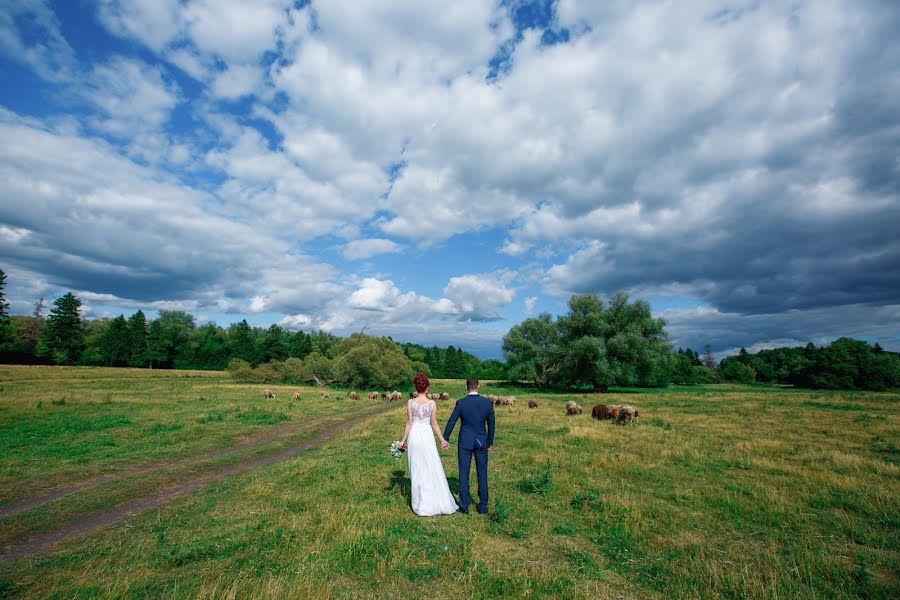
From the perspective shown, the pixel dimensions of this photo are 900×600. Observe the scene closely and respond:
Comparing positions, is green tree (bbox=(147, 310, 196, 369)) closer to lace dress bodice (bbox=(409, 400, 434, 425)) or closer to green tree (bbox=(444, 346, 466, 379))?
green tree (bbox=(444, 346, 466, 379))

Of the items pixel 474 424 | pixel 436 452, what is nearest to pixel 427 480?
pixel 436 452

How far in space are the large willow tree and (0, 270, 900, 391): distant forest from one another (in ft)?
0.49

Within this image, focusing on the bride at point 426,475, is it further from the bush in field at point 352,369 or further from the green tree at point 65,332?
the green tree at point 65,332

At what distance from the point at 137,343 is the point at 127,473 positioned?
103 m

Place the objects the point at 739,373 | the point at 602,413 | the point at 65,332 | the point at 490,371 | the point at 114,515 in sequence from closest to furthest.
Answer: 1. the point at 114,515
2. the point at 602,413
3. the point at 65,332
4. the point at 739,373
5. the point at 490,371

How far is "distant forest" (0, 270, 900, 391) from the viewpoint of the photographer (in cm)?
5434

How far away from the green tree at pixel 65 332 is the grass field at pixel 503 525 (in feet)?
309

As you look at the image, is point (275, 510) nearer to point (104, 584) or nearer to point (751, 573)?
point (104, 584)

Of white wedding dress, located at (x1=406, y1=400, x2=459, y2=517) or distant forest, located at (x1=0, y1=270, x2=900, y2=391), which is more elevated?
distant forest, located at (x1=0, y1=270, x2=900, y2=391)

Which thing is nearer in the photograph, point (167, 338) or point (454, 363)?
point (167, 338)

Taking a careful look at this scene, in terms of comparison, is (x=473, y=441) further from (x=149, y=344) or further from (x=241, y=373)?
(x=149, y=344)

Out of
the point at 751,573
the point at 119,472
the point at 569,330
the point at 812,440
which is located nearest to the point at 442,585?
the point at 751,573

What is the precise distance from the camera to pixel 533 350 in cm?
6500

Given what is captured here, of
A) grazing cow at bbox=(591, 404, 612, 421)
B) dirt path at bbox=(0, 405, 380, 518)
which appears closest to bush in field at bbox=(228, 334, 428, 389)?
dirt path at bbox=(0, 405, 380, 518)
